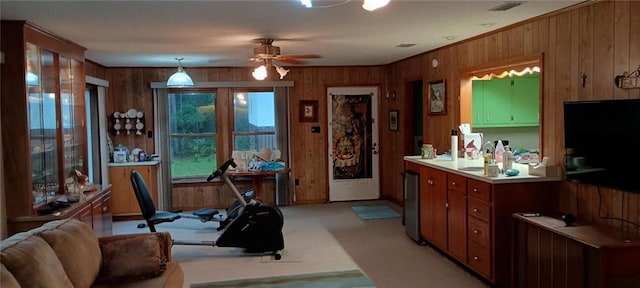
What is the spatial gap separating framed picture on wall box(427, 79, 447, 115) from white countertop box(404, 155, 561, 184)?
0.78m

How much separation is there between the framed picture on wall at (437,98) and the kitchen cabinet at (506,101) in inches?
16.6

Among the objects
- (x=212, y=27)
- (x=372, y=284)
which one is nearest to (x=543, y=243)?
(x=372, y=284)

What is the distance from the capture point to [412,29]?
181 inches

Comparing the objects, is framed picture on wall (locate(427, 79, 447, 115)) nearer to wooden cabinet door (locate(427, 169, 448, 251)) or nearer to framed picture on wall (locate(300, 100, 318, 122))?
wooden cabinet door (locate(427, 169, 448, 251))

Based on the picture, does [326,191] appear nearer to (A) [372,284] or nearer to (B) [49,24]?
(A) [372,284]

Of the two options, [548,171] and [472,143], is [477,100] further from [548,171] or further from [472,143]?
[548,171]

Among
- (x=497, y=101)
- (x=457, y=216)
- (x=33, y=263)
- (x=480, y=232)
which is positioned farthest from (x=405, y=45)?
(x=33, y=263)

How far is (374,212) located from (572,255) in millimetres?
4163

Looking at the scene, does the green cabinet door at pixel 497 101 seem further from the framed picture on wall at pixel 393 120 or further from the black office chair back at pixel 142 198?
the black office chair back at pixel 142 198

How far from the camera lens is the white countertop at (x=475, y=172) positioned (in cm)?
392

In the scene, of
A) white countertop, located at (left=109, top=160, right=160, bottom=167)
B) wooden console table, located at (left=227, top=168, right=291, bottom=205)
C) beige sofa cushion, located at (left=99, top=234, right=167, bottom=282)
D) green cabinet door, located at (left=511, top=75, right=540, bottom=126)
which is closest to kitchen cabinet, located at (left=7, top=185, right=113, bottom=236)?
beige sofa cushion, located at (left=99, top=234, right=167, bottom=282)

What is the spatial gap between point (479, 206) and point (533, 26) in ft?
5.47

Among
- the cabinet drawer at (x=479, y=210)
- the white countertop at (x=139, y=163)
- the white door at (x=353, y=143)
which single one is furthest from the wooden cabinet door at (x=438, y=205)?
the white countertop at (x=139, y=163)

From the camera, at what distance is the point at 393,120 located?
309 inches
